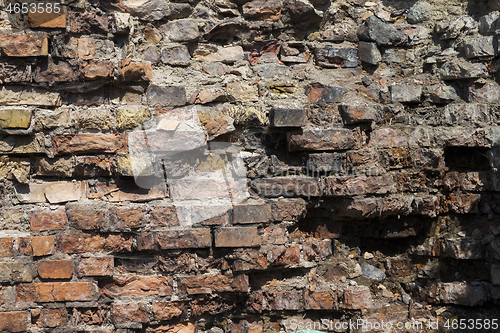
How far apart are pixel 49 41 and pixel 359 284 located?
1679 millimetres

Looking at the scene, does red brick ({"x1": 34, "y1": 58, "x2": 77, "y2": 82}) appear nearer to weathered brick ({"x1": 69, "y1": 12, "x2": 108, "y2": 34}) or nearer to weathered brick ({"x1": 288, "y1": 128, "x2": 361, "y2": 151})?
weathered brick ({"x1": 69, "y1": 12, "x2": 108, "y2": 34})

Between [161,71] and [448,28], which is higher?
[448,28]

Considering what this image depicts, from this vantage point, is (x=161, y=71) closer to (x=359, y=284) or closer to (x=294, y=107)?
(x=294, y=107)

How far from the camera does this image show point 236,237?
1.64 meters

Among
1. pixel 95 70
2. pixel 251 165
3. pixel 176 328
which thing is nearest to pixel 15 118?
pixel 95 70

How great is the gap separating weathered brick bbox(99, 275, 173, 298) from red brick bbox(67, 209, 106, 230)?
9.0 inches

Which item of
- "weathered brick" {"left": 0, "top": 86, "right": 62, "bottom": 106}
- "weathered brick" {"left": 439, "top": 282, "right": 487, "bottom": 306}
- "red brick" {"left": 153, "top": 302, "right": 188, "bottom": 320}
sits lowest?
"red brick" {"left": 153, "top": 302, "right": 188, "bottom": 320}

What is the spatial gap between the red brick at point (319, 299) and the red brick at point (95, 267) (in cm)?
83

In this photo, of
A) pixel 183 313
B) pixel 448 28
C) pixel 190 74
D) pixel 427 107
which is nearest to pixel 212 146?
pixel 190 74

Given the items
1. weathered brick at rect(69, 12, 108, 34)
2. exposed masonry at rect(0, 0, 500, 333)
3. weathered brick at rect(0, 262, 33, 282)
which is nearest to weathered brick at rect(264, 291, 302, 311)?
exposed masonry at rect(0, 0, 500, 333)

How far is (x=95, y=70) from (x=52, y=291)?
2.87 feet

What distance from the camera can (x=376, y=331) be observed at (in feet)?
5.89

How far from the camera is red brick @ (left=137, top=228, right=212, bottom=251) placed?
5.26 feet

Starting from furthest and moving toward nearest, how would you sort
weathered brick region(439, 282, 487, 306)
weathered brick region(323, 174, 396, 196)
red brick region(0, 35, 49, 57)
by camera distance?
weathered brick region(439, 282, 487, 306), weathered brick region(323, 174, 396, 196), red brick region(0, 35, 49, 57)
